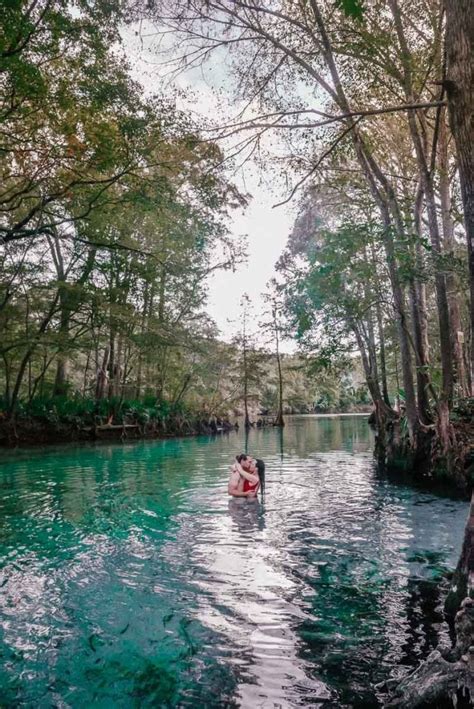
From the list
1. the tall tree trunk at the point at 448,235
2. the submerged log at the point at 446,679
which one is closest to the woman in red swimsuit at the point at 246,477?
the submerged log at the point at 446,679

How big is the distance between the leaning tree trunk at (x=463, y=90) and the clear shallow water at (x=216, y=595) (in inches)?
133

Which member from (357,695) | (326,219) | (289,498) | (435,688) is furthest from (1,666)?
(326,219)

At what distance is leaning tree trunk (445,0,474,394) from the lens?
12.2 ft

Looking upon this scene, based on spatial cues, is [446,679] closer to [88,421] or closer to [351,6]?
[351,6]

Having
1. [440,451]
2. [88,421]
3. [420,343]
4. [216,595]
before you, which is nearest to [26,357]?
[88,421]

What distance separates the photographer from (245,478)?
10.2m

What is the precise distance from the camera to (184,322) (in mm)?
33281

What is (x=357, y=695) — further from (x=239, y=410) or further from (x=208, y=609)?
(x=239, y=410)

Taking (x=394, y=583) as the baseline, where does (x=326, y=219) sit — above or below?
above

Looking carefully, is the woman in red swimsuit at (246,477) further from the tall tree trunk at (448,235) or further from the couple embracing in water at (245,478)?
the tall tree trunk at (448,235)

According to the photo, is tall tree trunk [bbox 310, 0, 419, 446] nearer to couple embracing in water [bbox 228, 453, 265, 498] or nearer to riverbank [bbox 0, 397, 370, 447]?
couple embracing in water [bbox 228, 453, 265, 498]

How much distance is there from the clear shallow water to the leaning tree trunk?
339 centimetres

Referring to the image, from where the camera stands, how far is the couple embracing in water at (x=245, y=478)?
10.1 metres

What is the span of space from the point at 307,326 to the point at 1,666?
473 inches
